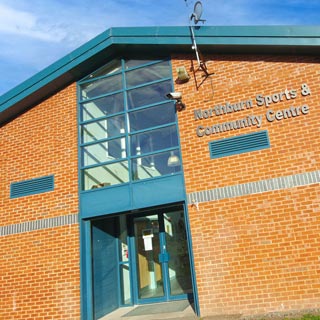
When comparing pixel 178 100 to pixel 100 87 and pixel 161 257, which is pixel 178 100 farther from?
pixel 161 257

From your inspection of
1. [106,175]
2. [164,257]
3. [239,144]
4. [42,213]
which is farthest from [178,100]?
[42,213]

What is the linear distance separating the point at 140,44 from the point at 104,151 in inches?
116

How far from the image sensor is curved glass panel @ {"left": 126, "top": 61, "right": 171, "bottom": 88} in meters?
9.20

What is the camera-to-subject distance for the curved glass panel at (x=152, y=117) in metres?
8.83

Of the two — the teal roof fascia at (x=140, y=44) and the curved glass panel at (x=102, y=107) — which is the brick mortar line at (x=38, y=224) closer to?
the curved glass panel at (x=102, y=107)

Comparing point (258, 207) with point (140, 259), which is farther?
point (140, 259)

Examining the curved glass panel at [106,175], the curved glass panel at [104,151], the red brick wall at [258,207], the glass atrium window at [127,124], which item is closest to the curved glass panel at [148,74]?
the glass atrium window at [127,124]

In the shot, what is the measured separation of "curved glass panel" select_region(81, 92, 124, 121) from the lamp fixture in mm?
2049

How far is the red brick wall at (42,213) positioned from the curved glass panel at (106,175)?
33 cm

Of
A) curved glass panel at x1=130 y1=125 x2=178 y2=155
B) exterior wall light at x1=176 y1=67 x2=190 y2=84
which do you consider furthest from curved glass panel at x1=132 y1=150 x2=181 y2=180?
exterior wall light at x1=176 y1=67 x2=190 y2=84

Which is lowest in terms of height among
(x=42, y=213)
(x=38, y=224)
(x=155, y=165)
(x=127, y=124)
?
(x=38, y=224)

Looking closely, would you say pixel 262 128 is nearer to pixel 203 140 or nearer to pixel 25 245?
pixel 203 140

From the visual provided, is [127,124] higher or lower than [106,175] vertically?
higher

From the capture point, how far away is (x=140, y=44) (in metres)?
9.12
